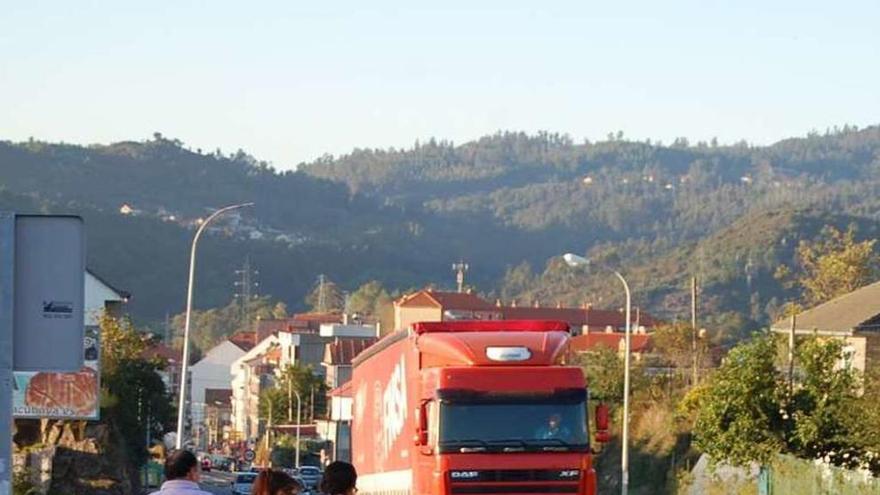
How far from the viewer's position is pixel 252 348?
643 ft

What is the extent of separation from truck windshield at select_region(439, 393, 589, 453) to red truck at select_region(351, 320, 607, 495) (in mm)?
13

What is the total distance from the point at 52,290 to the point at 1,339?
1.14 feet

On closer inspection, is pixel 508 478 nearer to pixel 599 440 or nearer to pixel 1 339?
pixel 599 440

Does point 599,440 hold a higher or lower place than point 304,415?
higher

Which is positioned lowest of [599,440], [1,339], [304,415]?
[304,415]

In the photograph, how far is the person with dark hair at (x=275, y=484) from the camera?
999 centimetres

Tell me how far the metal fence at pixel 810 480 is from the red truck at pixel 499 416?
22.9 feet

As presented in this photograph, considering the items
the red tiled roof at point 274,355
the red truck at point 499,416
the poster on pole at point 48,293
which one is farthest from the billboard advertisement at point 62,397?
the red tiled roof at point 274,355

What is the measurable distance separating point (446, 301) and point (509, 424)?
126829mm

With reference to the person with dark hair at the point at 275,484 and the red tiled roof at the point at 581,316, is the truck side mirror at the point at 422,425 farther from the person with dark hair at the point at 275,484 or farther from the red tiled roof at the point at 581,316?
the red tiled roof at the point at 581,316

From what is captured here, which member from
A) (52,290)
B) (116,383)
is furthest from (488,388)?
(116,383)

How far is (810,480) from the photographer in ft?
116

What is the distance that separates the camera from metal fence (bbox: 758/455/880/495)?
103 feet

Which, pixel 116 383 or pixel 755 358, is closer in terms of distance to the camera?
pixel 755 358
